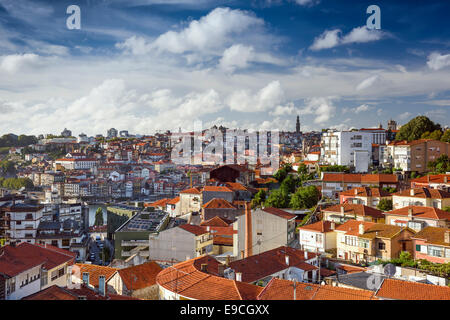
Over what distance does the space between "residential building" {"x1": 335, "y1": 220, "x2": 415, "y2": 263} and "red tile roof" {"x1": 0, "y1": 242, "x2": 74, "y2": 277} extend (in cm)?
395

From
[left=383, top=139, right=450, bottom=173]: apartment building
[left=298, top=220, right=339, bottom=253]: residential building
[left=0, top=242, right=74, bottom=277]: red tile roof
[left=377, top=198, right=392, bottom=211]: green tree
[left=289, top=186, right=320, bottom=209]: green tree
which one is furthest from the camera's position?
[left=383, top=139, right=450, bottom=173]: apartment building

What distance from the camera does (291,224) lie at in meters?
6.86

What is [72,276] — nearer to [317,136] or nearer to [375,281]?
[375,281]

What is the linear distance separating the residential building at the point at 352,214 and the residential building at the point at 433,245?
1.48m

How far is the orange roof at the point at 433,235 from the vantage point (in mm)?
5498

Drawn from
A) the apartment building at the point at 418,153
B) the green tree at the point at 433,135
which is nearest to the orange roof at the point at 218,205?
the apartment building at the point at 418,153

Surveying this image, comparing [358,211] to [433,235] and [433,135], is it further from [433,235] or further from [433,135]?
[433,135]

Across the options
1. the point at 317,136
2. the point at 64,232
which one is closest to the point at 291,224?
the point at 64,232

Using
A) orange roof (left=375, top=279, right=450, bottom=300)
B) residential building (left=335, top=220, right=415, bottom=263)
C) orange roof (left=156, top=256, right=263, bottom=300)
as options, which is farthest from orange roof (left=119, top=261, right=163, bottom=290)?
residential building (left=335, top=220, right=415, bottom=263)

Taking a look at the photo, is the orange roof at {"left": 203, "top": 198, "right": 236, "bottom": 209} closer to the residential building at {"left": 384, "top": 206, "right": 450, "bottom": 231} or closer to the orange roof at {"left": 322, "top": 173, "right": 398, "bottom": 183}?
the orange roof at {"left": 322, "top": 173, "right": 398, "bottom": 183}

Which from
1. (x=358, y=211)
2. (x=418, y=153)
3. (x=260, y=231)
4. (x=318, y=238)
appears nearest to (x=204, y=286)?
(x=260, y=231)

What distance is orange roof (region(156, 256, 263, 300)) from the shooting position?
299cm

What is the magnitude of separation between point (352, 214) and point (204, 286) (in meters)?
4.96
